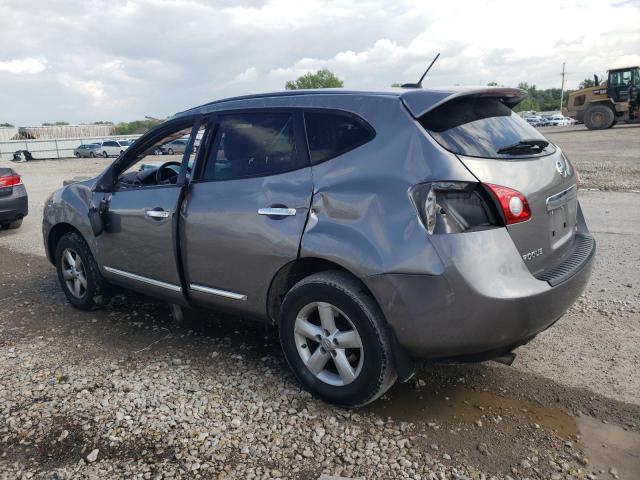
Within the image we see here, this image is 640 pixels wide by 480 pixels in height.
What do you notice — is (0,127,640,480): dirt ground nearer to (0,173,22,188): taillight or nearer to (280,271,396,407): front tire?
(280,271,396,407): front tire

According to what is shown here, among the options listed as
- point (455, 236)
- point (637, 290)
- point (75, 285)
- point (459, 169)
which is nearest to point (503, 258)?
point (455, 236)

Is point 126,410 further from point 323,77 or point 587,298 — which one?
point 323,77

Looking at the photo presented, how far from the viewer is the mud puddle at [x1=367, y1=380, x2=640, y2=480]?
8.37ft

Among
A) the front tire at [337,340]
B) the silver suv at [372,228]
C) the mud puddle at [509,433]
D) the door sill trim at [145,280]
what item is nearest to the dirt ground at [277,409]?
the mud puddle at [509,433]

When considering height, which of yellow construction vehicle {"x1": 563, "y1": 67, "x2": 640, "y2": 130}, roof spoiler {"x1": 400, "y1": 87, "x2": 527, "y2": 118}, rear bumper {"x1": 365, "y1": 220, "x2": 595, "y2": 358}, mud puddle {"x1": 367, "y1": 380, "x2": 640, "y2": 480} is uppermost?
yellow construction vehicle {"x1": 563, "y1": 67, "x2": 640, "y2": 130}

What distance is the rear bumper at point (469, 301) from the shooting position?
8.42ft

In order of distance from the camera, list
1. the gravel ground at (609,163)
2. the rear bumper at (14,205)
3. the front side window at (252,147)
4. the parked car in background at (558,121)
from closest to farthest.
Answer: the front side window at (252,147) < the rear bumper at (14,205) < the gravel ground at (609,163) < the parked car in background at (558,121)

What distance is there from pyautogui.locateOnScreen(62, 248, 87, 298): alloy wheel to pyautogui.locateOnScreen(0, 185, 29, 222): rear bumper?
200 inches

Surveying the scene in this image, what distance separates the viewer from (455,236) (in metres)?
2.58

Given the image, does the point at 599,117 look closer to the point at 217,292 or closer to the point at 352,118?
the point at 352,118

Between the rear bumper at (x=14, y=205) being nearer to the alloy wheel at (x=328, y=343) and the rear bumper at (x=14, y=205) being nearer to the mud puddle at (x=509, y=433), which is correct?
the alloy wheel at (x=328, y=343)

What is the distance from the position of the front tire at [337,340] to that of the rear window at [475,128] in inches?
36.0

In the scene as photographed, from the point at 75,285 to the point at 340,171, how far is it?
324 cm

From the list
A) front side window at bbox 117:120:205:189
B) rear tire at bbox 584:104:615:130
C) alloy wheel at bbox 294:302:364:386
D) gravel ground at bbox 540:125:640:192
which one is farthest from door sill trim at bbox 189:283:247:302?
rear tire at bbox 584:104:615:130
